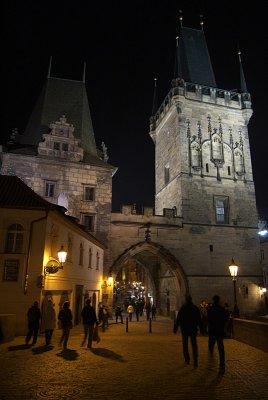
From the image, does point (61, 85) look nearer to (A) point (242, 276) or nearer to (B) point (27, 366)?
(A) point (242, 276)

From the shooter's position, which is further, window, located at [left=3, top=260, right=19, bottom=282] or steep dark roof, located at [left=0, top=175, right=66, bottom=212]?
steep dark roof, located at [left=0, top=175, right=66, bottom=212]

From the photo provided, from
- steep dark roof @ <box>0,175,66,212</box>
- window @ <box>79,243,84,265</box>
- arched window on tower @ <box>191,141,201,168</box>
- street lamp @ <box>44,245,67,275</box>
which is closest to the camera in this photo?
street lamp @ <box>44,245,67,275</box>

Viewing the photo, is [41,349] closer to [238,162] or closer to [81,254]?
[81,254]

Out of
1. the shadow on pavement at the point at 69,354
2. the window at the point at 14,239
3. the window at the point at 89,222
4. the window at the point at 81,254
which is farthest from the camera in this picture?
the window at the point at 89,222

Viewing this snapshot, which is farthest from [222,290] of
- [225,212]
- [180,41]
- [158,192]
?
[180,41]

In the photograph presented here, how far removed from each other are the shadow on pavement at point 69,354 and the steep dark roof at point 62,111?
1932 centimetres

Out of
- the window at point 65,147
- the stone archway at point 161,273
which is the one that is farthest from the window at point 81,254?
the window at point 65,147

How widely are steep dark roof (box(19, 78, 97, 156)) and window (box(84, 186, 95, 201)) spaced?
3.63 metres

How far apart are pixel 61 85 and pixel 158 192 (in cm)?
1452

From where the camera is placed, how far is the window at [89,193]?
84.2 feet

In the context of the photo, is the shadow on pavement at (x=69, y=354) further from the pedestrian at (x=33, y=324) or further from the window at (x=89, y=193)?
the window at (x=89, y=193)

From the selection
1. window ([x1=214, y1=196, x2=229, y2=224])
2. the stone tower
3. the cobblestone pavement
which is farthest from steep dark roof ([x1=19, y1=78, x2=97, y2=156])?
the cobblestone pavement

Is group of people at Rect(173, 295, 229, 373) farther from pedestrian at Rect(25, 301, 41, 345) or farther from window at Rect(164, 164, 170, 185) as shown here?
window at Rect(164, 164, 170, 185)

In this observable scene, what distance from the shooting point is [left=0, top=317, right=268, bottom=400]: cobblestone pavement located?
18.5 feet
